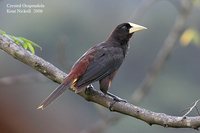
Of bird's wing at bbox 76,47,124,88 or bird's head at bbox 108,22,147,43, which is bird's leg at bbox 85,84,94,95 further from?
bird's head at bbox 108,22,147,43

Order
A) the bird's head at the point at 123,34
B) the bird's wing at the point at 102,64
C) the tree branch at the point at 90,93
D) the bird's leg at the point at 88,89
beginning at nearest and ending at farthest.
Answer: the tree branch at the point at 90,93, the bird's leg at the point at 88,89, the bird's wing at the point at 102,64, the bird's head at the point at 123,34

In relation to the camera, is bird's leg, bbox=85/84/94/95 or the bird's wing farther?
the bird's wing

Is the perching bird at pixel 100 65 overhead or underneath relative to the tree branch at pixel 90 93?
underneath

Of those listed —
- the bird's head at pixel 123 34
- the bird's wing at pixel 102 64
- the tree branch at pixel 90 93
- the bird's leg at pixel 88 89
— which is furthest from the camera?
the bird's head at pixel 123 34

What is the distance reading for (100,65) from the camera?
555 centimetres

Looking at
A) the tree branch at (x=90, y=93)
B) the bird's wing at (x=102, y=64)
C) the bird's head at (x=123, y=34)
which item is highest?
the tree branch at (x=90, y=93)

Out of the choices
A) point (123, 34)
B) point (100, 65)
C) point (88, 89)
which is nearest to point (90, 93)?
point (88, 89)

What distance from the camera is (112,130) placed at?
15.2m

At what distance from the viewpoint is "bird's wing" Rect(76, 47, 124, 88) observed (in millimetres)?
5301

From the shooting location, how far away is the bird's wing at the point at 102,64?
530cm

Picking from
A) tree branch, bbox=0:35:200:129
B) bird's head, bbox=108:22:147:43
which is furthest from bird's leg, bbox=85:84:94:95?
bird's head, bbox=108:22:147:43

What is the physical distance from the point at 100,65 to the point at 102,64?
5 cm

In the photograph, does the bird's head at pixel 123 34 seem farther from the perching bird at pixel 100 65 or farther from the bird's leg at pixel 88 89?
the bird's leg at pixel 88 89

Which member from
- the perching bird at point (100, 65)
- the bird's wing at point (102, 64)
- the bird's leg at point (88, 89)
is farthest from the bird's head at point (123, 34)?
the bird's leg at point (88, 89)
